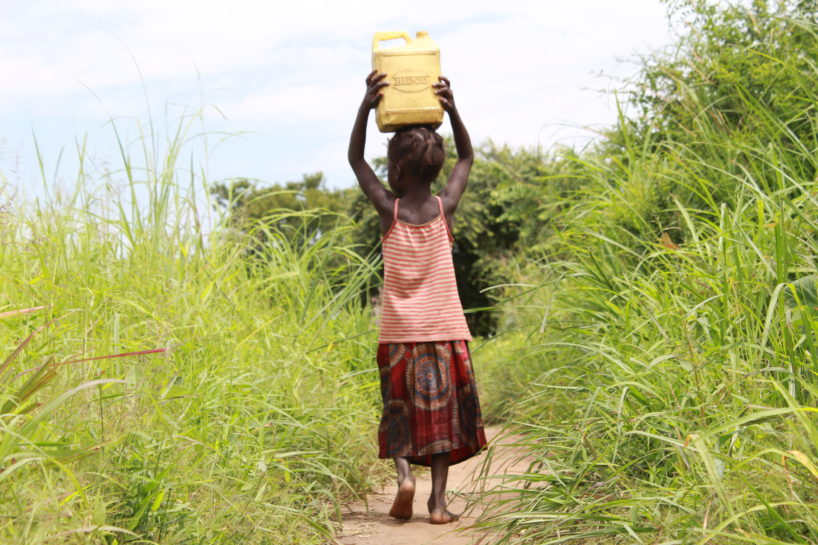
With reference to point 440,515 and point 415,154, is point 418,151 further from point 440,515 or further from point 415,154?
point 440,515

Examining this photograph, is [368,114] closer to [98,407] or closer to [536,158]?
[98,407]

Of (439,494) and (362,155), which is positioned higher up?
(362,155)

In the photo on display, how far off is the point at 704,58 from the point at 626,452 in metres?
3.09

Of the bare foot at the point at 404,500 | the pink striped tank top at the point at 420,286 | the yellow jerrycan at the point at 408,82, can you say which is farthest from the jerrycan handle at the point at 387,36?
the bare foot at the point at 404,500

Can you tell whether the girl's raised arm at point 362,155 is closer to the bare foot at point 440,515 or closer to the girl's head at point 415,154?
the girl's head at point 415,154

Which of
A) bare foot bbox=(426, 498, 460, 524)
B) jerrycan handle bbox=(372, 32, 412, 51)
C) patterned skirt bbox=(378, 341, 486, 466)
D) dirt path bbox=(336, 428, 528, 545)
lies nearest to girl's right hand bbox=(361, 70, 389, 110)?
jerrycan handle bbox=(372, 32, 412, 51)

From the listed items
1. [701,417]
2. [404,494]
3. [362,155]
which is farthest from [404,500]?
[362,155]

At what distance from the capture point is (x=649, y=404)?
8.95 feet

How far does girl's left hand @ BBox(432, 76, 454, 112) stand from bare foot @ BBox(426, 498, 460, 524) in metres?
1.79

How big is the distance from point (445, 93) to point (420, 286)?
2.95ft

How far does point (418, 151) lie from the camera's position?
361 centimetres

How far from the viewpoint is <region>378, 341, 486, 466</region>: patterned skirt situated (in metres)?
3.55

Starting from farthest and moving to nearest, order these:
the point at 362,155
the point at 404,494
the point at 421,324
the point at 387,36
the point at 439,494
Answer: the point at 362,155
the point at 387,36
the point at 421,324
the point at 439,494
the point at 404,494

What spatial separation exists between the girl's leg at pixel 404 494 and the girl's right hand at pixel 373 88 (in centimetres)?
163
